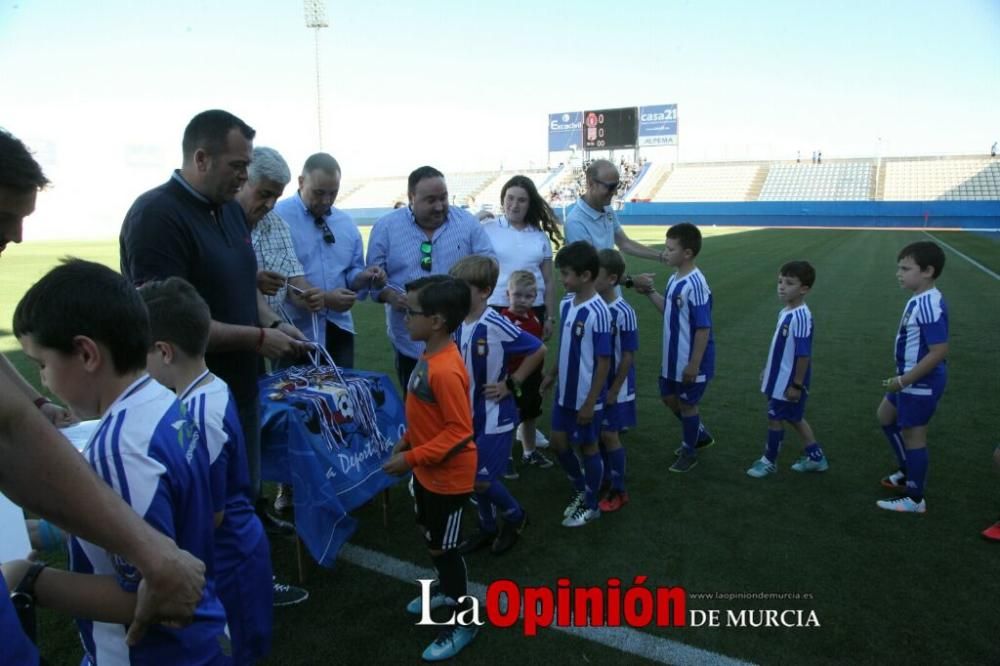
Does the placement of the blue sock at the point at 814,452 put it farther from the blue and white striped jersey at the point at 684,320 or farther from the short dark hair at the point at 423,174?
the short dark hair at the point at 423,174

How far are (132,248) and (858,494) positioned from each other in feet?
15.3

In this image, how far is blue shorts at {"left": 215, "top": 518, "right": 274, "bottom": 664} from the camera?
197cm

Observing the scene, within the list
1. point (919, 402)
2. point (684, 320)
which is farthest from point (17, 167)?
point (919, 402)

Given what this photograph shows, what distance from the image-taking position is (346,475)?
10.0 ft

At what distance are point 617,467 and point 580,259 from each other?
1438mm

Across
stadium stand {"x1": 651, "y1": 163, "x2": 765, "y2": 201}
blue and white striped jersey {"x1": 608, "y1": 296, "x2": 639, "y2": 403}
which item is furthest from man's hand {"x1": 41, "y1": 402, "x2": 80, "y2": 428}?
stadium stand {"x1": 651, "y1": 163, "x2": 765, "y2": 201}

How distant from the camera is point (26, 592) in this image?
127 cm

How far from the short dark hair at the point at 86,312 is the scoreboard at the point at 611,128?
46295 millimetres

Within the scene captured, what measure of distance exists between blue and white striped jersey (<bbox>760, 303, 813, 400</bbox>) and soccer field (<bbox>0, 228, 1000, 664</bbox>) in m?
0.72

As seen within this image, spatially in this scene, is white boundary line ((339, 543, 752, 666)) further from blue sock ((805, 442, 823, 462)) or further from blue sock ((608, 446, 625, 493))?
blue sock ((805, 442, 823, 462))

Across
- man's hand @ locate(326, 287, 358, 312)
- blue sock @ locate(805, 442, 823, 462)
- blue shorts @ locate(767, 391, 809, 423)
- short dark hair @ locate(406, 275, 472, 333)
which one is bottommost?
blue sock @ locate(805, 442, 823, 462)

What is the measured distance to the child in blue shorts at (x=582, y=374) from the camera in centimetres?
367

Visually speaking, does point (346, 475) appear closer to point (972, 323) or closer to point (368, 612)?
point (368, 612)

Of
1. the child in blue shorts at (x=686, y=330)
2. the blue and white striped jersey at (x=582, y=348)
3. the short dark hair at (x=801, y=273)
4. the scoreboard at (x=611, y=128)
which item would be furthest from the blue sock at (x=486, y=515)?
the scoreboard at (x=611, y=128)
